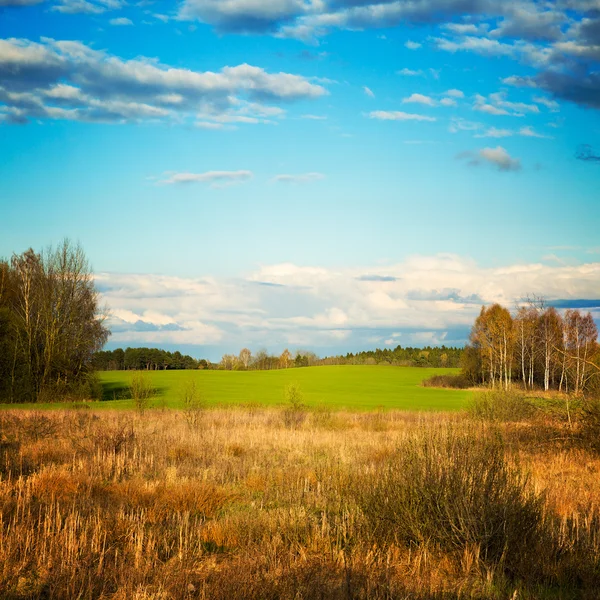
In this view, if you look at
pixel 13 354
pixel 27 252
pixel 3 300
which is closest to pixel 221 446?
pixel 13 354

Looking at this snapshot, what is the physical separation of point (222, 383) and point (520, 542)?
66.0 metres

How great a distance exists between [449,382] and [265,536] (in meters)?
75.4

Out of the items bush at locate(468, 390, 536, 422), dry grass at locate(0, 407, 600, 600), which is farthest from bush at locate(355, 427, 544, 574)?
bush at locate(468, 390, 536, 422)

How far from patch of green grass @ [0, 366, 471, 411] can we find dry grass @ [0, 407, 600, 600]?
30498 mm

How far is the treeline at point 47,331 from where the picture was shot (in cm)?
3934

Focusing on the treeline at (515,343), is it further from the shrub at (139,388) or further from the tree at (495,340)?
the shrub at (139,388)

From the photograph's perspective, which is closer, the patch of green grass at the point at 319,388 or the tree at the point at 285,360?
the patch of green grass at the point at 319,388

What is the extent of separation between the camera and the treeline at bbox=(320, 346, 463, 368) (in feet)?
425

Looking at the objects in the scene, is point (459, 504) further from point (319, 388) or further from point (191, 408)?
point (319, 388)

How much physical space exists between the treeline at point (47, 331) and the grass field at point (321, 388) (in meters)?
4.51

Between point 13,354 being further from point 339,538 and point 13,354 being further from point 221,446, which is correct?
point 339,538

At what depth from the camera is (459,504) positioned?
269 inches

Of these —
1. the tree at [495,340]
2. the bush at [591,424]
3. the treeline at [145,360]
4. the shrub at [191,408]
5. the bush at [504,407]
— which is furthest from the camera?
the treeline at [145,360]

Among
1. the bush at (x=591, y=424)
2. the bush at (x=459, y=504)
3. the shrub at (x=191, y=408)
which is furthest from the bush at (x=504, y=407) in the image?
the bush at (x=459, y=504)
